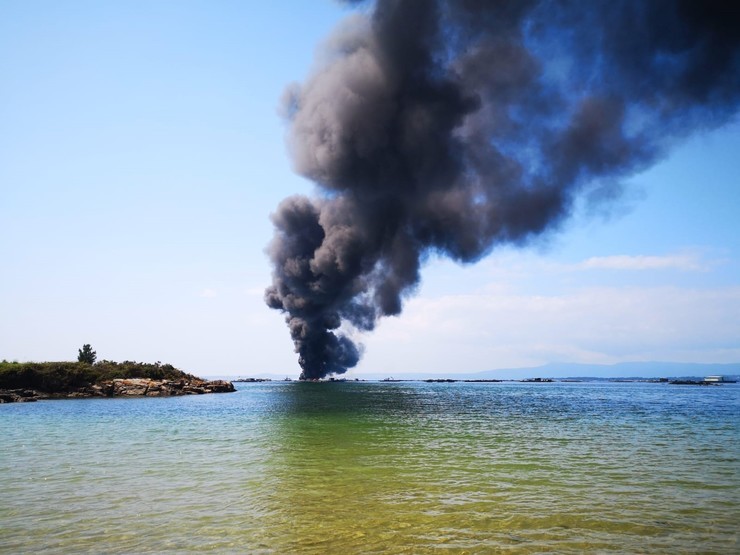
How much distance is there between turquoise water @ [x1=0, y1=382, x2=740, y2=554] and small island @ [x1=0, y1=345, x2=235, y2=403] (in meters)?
56.5

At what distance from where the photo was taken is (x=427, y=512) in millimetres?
13125

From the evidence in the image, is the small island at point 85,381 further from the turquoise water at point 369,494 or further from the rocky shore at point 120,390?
the turquoise water at point 369,494

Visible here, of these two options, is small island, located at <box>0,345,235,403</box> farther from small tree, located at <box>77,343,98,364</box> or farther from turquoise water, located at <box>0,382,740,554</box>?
turquoise water, located at <box>0,382,740,554</box>

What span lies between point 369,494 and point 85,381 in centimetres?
8611

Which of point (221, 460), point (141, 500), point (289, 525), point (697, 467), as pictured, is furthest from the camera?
point (221, 460)

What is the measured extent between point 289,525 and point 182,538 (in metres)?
2.72

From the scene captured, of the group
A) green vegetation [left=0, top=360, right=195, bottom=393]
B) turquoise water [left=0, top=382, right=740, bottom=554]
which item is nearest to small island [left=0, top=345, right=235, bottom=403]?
green vegetation [left=0, top=360, right=195, bottom=393]

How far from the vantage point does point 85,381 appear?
271 ft

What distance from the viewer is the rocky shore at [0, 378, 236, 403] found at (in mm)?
67938

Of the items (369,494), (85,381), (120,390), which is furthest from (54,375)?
(369,494)

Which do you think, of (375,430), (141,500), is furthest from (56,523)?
(375,430)

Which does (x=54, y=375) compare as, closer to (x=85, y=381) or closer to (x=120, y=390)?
(x=85, y=381)

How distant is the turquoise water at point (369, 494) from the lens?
10.9 meters

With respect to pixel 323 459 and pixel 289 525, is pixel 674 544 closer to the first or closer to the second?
pixel 289 525
